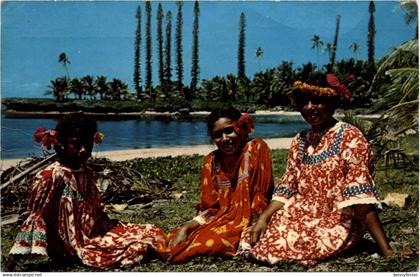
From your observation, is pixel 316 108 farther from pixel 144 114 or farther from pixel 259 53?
pixel 144 114

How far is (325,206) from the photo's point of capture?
3949 mm

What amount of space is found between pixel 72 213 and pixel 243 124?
1310mm

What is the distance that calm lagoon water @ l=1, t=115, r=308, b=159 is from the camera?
4844 mm

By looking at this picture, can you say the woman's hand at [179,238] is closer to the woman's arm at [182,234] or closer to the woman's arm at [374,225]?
the woman's arm at [182,234]

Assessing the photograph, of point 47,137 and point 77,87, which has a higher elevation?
point 77,87

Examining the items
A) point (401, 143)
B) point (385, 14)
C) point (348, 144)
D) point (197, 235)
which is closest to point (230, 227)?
point (197, 235)

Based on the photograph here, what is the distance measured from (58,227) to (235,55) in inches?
91.3

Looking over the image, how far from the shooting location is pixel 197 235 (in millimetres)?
4043

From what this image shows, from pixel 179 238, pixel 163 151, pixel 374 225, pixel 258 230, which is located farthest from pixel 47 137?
pixel 163 151

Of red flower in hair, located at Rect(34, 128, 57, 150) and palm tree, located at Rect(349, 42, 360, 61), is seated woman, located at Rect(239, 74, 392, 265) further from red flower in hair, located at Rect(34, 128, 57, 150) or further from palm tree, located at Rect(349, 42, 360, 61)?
palm tree, located at Rect(349, 42, 360, 61)

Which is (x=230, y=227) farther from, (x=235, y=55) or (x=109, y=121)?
(x=109, y=121)

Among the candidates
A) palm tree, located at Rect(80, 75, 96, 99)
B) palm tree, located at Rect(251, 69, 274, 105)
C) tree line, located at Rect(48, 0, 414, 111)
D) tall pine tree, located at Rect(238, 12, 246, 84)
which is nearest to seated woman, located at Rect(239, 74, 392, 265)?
tree line, located at Rect(48, 0, 414, 111)

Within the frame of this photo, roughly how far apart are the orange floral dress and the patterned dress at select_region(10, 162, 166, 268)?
11.0 inches

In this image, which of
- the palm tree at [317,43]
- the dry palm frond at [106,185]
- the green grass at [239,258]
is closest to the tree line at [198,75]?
the palm tree at [317,43]
